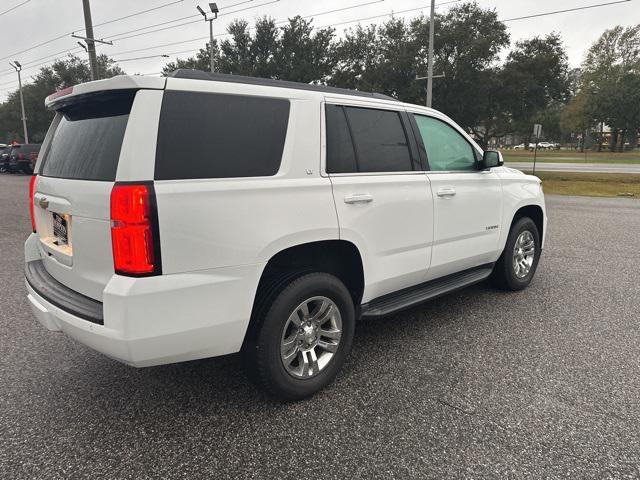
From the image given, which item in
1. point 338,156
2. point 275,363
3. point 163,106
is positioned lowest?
point 275,363

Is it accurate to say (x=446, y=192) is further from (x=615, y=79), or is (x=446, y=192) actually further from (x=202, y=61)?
(x=615, y=79)

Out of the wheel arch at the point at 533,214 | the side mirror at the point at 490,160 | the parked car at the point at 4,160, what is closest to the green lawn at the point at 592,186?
the wheel arch at the point at 533,214

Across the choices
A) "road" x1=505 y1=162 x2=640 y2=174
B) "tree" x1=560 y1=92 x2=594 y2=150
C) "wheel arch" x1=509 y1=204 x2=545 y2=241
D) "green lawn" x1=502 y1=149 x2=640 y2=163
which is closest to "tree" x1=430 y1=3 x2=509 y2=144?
"road" x1=505 y1=162 x2=640 y2=174

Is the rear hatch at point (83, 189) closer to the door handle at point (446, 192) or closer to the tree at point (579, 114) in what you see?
the door handle at point (446, 192)

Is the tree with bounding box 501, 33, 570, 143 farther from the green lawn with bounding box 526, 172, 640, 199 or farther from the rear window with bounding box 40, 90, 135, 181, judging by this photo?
the rear window with bounding box 40, 90, 135, 181

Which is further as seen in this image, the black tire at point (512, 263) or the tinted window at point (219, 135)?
the black tire at point (512, 263)

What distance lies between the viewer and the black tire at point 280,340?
8.29ft

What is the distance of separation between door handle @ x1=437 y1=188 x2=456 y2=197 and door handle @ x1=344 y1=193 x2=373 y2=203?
2.79 feet

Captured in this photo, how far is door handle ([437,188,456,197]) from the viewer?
11.8 ft

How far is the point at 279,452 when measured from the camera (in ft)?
7.58

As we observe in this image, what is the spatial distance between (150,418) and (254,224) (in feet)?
4.26

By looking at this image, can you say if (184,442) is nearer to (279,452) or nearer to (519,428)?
(279,452)

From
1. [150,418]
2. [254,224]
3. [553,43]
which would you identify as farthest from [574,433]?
[553,43]

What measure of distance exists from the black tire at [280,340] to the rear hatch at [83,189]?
0.86m
